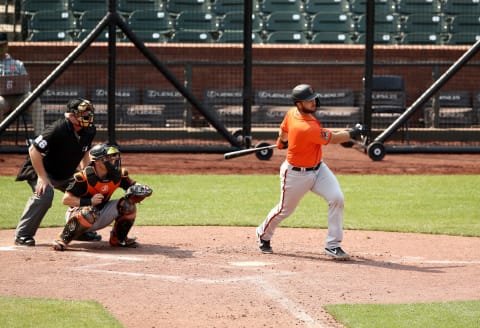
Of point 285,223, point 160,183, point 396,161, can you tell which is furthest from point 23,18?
point 285,223

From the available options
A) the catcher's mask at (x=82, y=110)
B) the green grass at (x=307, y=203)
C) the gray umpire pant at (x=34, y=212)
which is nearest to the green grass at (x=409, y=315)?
the catcher's mask at (x=82, y=110)

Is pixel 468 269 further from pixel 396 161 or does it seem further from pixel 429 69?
pixel 429 69

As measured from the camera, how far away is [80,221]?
920 cm

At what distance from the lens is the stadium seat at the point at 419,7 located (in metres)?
20.3

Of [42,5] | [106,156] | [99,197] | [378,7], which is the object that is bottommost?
[99,197]

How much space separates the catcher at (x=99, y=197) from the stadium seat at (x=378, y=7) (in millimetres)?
12303

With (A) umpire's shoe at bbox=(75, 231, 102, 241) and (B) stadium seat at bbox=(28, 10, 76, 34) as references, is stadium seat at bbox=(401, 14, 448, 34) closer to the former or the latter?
(B) stadium seat at bbox=(28, 10, 76, 34)

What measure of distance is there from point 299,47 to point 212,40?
1845mm

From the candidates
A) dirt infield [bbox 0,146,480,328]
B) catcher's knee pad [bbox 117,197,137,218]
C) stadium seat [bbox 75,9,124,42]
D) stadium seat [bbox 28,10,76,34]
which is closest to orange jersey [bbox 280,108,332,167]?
dirt infield [bbox 0,146,480,328]

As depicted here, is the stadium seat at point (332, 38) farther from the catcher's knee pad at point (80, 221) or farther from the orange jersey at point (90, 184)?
the catcher's knee pad at point (80, 221)

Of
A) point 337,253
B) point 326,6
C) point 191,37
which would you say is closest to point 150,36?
point 191,37

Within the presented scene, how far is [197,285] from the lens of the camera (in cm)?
803

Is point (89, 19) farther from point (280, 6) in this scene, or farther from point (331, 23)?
point (331, 23)

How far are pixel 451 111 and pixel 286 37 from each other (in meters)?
4.10
